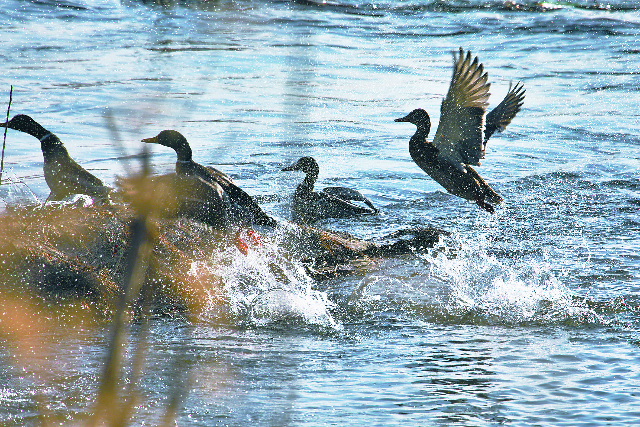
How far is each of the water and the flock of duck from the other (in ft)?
1.47

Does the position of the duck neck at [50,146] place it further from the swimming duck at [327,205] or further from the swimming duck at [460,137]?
the swimming duck at [460,137]

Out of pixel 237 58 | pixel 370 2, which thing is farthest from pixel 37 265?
pixel 370 2

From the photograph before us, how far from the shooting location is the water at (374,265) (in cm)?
355

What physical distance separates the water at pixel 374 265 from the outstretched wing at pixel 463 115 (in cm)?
82

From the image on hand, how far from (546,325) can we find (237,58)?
14.8m

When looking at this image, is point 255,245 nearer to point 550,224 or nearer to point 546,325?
point 546,325

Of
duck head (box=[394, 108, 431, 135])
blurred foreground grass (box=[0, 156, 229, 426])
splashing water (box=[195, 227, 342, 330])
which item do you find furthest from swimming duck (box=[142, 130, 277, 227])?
duck head (box=[394, 108, 431, 135])

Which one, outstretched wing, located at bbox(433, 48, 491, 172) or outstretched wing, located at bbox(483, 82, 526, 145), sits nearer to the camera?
outstretched wing, located at bbox(433, 48, 491, 172)

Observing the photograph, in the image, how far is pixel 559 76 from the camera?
1828cm

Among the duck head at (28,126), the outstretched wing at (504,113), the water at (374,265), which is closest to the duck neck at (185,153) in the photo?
the water at (374,265)

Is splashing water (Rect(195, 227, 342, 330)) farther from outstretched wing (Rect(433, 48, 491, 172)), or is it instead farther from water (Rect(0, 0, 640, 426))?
outstretched wing (Rect(433, 48, 491, 172))

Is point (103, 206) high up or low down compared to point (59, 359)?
up

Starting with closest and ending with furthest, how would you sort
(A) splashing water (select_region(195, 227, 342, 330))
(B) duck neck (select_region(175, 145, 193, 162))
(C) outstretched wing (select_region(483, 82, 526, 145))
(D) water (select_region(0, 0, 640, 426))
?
(D) water (select_region(0, 0, 640, 426))
(A) splashing water (select_region(195, 227, 342, 330))
(B) duck neck (select_region(175, 145, 193, 162))
(C) outstretched wing (select_region(483, 82, 526, 145))

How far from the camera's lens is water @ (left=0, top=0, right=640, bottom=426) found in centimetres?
355
